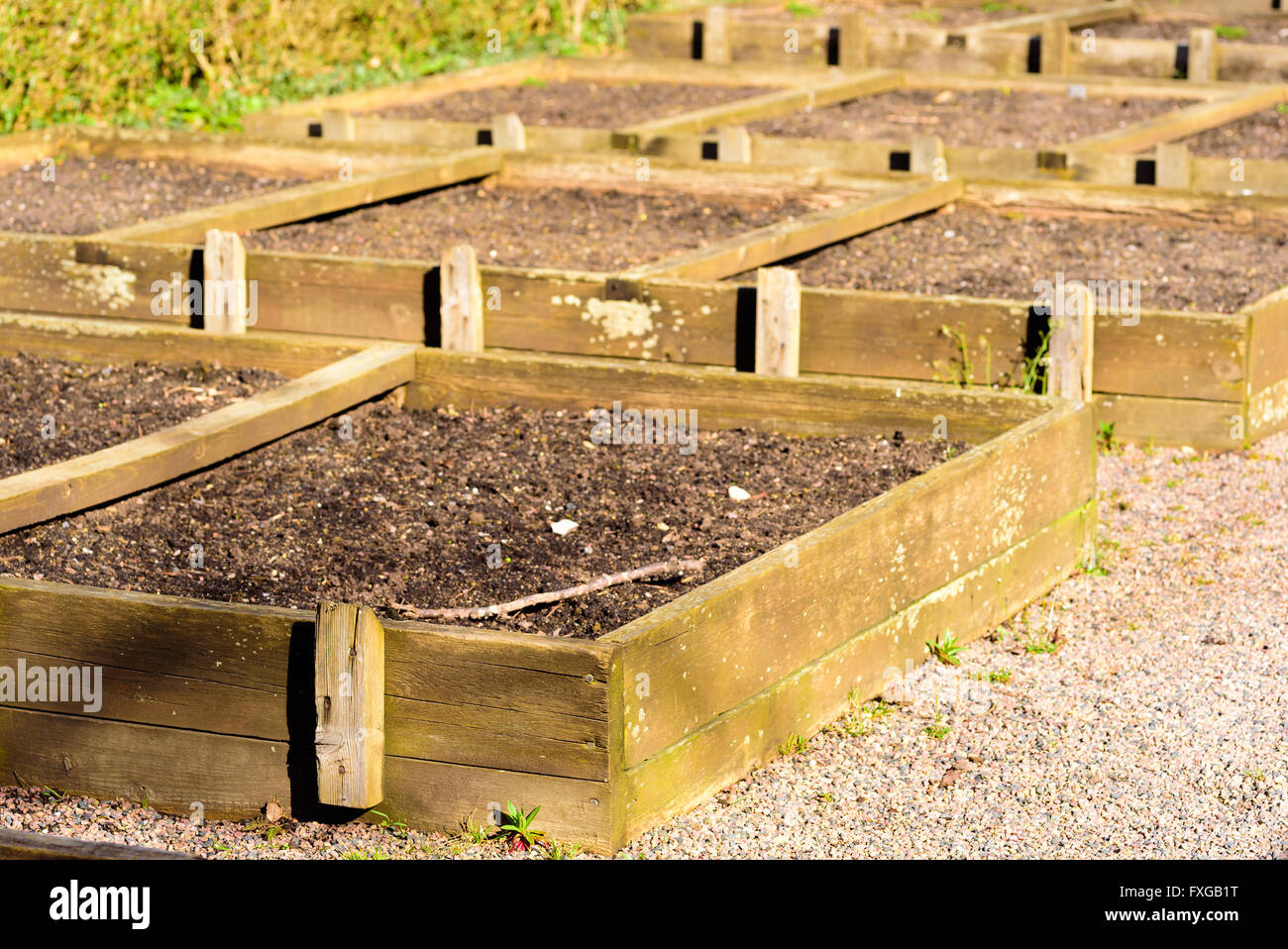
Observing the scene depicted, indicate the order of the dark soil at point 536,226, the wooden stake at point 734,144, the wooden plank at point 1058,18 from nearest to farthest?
the dark soil at point 536,226 < the wooden stake at point 734,144 < the wooden plank at point 1058,18

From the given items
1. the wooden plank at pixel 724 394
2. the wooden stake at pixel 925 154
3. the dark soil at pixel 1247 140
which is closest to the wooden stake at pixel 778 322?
the wooden plank at pixel 724 394

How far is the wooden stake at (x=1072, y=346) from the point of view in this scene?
7.46 meters

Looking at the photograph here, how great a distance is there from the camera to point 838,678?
5.46m

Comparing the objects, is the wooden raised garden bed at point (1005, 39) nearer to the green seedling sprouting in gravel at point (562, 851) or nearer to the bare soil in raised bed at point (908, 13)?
the bare soil in raised bed at point (908, 13)

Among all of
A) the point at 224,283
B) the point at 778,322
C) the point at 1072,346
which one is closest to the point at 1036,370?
the point at 1072,346

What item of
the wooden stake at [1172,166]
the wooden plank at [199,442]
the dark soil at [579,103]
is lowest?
the wooden plank at [199,442]

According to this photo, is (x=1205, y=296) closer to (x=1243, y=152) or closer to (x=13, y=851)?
(x=1243, y=152)

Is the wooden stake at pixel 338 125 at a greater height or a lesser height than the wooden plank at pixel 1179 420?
greater

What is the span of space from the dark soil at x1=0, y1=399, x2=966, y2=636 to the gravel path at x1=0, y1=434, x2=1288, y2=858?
77 centimetres

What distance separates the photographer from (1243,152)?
1312 cm

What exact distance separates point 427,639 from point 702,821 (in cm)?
94

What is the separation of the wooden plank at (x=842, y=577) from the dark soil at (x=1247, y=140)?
23.5ft

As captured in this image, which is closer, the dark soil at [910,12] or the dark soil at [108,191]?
the dark soil at [108,191]
